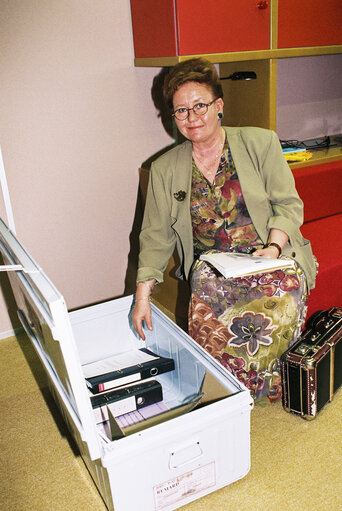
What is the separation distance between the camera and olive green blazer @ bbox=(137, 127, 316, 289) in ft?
6.82

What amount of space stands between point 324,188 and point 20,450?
79.2 inches

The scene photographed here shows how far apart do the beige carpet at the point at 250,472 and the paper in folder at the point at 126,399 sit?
0.27m

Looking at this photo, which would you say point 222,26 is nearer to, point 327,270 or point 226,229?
point 226,229

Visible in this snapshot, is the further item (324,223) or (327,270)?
(324,223)

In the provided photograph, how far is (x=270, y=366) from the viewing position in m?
2.02

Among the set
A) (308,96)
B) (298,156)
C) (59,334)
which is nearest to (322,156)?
(298,156)

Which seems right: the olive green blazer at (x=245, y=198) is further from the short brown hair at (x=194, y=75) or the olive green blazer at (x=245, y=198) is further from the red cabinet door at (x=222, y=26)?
the red cabinet door at (x=222, y=26)

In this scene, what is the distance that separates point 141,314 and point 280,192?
77 cm

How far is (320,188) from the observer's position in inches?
108

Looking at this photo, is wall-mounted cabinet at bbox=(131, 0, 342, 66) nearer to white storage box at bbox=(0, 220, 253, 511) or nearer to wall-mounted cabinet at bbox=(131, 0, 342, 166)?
wall-mounted cabinet at bbox=(131, 0, 342, 166)

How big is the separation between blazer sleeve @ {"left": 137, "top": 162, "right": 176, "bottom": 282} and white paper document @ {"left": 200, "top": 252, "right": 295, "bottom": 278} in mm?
286

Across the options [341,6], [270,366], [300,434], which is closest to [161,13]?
[341,6]

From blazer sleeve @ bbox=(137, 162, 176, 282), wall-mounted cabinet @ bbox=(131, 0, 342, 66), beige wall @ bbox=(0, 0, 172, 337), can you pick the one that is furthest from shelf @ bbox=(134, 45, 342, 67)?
blazer sleeve @ bbox=(137, 162, 176, 282)

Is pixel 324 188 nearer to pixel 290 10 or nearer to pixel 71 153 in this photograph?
pixel 290 10
